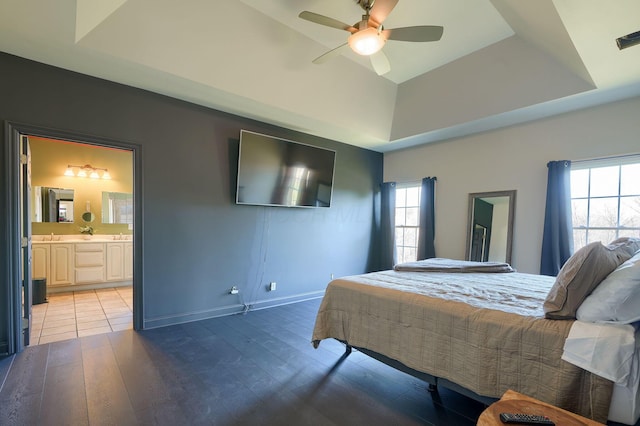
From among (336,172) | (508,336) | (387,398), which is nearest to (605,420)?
(508,336)

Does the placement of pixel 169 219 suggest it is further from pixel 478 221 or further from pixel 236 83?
pixel 478 221

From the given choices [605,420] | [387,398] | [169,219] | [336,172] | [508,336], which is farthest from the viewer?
[336,172]

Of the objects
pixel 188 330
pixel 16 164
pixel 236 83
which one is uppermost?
pixel 236 83

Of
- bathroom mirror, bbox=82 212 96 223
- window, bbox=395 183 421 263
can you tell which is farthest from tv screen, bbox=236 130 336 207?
bathroom mirror, bbox=82 212 96 223

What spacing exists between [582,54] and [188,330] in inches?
181

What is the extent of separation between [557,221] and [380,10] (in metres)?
3.18

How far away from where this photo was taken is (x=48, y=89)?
281 cm

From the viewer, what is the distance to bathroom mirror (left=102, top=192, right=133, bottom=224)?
18.6ft

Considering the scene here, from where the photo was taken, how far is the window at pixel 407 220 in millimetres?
5426

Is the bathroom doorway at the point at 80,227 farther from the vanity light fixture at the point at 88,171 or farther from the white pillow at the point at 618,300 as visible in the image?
the white pillow at the point at 618,300

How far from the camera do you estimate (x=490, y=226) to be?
439 centimetres

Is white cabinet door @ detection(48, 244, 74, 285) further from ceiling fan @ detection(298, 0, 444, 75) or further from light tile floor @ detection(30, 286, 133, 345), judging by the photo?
ceiling fan @ detection(298, 0, 444, 75)

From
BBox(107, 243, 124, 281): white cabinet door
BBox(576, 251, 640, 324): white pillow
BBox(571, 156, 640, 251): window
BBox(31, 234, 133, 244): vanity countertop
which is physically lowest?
BBox(107, 243, 124, 281): white cabinet door

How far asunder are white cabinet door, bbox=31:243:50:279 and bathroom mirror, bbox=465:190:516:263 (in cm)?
643
